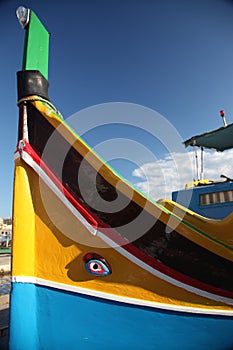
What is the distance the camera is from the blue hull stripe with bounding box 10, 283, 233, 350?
1.83 m

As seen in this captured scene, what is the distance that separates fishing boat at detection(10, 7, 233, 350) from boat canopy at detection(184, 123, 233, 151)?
3.43 meters

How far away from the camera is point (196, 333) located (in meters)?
1.85

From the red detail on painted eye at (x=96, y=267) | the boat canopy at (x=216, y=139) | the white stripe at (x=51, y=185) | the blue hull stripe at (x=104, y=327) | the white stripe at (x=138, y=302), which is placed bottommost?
the blue hull stripe at (x=104, y=327)

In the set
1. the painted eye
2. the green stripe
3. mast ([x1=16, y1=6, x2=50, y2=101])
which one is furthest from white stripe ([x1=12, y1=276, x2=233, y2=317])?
the green stripe

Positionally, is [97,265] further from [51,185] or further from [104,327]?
[51,185]

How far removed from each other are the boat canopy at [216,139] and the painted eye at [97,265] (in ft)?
13.6

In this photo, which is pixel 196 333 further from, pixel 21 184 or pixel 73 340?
pixel 21 184

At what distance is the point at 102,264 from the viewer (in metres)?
1.94

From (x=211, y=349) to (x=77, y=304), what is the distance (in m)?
1.16

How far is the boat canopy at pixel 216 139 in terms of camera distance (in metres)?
5.00

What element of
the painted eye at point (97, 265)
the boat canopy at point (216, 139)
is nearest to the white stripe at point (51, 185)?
the painted eye at point (97, 265)

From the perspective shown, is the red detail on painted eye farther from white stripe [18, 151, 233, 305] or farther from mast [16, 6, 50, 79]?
mast [16, 6, 50, 79]

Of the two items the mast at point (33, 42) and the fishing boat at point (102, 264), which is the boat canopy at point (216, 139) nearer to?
the fishing boat at point (102, 264)

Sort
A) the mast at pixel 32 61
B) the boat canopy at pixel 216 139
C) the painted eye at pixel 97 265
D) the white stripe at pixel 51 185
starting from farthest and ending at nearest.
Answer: the boat canopy at pixel 216 139 < the mast at pixel 32 61 < the white stripe at pixel 51 185 < the painted eye at pixel 97 265
